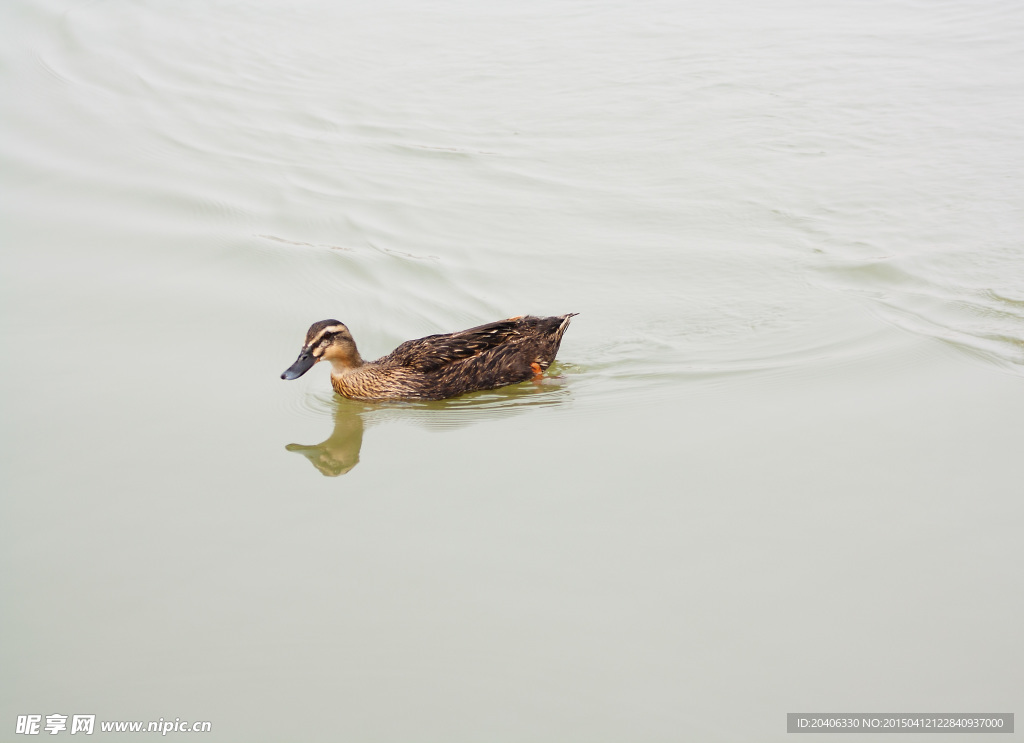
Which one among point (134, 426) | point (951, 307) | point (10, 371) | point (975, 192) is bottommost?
point (134, 426)

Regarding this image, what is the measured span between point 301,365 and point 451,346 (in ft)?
3.62

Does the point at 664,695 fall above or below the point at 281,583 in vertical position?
below

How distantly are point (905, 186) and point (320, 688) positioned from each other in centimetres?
914

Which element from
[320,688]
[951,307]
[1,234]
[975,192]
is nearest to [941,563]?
[320,688]

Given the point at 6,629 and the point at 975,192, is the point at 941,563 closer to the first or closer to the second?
the point at 6,629

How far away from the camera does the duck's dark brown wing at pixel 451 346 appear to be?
7.50 m

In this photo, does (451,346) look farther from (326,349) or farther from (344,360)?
(326,349)

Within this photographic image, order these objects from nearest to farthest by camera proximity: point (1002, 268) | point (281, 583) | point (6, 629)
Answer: point (6, 629)
point (281, 583)
point (1002, 268)

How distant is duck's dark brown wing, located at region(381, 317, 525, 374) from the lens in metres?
7.50

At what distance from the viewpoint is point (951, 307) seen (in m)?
8.62

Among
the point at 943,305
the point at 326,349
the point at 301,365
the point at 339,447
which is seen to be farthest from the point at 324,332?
the point at 943,305

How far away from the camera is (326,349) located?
7.39 metres

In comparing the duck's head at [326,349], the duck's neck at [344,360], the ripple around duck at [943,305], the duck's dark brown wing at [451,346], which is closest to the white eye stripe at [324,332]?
the duck's head at [326,349]

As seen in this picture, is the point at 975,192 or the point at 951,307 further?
the point at 975,192
